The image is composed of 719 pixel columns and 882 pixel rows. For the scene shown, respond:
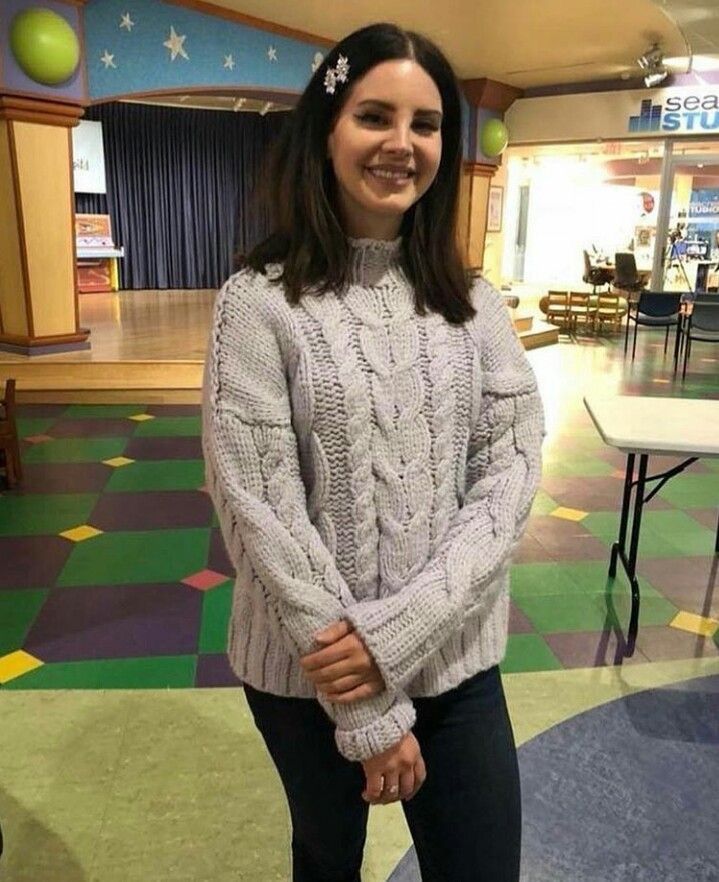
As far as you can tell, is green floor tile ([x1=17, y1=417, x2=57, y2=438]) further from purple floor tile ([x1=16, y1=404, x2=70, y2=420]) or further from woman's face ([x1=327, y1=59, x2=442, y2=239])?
woman's face ([x1=327, y1=59, x2=442, y2=239])

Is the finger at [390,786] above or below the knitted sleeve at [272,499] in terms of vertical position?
below

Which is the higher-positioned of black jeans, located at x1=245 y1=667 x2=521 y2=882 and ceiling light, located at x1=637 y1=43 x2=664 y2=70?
ceiling light, located at x1=637 y1=43 x2=664 y2=70

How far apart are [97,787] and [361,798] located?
1.14 m

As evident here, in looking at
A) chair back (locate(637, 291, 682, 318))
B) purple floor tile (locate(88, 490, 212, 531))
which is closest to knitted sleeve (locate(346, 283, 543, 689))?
purple floor tile (locate(88, 490, 212, 531))

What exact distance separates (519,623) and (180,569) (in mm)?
1387

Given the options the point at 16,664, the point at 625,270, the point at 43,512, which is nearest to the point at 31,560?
the point at 43,512

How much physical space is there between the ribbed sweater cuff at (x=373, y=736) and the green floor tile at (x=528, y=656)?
1.62 meters

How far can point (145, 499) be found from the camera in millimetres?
3992

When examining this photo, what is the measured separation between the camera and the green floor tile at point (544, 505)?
13.0 feet

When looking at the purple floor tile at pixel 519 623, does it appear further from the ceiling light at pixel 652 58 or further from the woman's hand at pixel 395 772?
the ceiling light at pixel 652 58

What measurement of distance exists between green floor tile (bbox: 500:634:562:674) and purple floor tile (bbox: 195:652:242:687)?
34.7 inches

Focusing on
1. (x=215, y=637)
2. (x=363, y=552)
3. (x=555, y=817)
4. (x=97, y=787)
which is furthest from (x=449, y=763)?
(x=215, y=637)

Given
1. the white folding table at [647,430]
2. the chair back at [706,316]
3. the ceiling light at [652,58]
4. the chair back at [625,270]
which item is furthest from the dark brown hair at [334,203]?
the chair back at [625,270]

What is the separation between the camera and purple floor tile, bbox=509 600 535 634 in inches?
110
